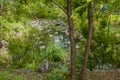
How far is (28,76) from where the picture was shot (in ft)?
→ 23.8

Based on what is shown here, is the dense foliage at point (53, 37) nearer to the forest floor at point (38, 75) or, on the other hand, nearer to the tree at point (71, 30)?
the tree at point (71, 30)

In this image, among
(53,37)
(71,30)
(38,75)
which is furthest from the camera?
(53,37)

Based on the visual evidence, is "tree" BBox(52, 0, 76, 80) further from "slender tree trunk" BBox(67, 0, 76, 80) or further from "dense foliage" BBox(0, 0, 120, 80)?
"dense foliage" BBox(0, 0, 120, 80)

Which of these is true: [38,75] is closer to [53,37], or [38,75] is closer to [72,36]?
[72,36]

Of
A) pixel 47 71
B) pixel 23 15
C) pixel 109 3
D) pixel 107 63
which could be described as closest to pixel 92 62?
pixel 107 63

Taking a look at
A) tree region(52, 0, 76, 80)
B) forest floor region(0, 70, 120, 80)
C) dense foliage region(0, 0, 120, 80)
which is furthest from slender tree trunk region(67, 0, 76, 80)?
forest floor region(0, 70, 120, 80)

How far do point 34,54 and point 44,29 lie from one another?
1.49 m

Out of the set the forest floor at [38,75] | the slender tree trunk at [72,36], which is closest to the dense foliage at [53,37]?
the slender tree trunk at [72,36]

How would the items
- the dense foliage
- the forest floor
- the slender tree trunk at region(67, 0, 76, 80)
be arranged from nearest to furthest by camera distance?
1. the slender tree trunk at region(67, 0, 76, 80)
2. the dense foliage
3. the forest floor

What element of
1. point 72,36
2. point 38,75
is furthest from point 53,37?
point 72,36

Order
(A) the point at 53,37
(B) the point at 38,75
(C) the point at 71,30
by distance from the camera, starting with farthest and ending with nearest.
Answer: (A) the point at 53,37, (B) the point at 38,75, (C) the point at 71,30

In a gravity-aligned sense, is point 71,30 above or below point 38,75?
above

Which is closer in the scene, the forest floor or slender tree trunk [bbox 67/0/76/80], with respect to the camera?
slender tree trunk [bbox 67/0/76/80]

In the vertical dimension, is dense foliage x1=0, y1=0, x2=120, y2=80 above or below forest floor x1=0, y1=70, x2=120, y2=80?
above
